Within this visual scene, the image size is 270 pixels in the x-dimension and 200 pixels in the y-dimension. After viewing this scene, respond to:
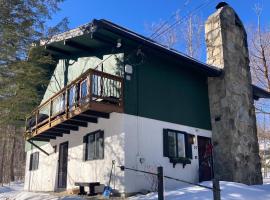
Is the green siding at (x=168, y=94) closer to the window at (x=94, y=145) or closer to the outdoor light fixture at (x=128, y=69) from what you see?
the outdoor light fixture at (x=128, y=69)

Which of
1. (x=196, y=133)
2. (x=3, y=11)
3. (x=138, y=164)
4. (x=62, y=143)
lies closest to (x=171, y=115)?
(x=196, y=133)

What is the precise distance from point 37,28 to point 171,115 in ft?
21.7

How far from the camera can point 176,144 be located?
584 inches

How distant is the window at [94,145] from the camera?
14.0 metres

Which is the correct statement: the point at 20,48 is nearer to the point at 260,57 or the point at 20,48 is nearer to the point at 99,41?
the point at 99,41

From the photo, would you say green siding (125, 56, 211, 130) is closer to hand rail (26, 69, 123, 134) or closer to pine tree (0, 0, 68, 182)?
hand rail (26, 69, 123, 134)

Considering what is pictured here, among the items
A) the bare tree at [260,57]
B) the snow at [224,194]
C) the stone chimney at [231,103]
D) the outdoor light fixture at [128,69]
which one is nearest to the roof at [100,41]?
the stone chimney at [231,103]

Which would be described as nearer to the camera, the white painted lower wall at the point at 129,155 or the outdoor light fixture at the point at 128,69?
the white painted lower wall at the point at 129,155

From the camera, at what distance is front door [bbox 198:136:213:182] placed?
15883mm

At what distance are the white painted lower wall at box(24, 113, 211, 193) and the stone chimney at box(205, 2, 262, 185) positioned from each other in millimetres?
1169

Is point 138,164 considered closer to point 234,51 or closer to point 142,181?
point 142,181

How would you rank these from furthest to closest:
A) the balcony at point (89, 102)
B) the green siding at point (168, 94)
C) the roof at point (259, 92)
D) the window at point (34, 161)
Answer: the window at point (34, 161), the roof at point (259, 92), the green siding at point (168, 94), the balcony at point (89, 102)

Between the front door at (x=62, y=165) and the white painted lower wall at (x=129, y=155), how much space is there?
101 cm

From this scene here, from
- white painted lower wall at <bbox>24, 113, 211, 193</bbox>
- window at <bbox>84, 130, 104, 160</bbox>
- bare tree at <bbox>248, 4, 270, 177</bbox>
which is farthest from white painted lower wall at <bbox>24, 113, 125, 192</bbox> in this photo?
bare tree at <bbox>248, 4, 270, 177</bbox>
